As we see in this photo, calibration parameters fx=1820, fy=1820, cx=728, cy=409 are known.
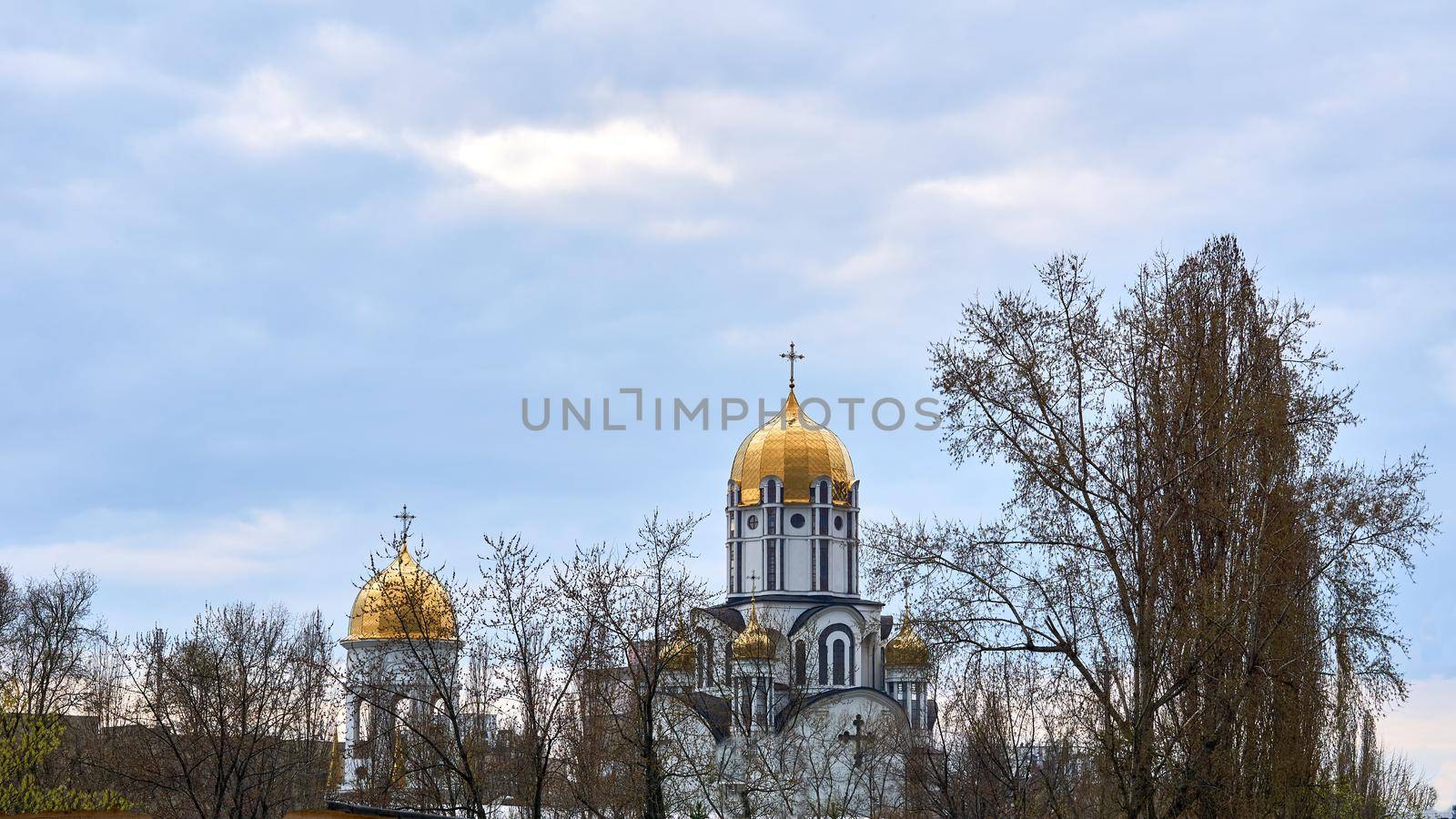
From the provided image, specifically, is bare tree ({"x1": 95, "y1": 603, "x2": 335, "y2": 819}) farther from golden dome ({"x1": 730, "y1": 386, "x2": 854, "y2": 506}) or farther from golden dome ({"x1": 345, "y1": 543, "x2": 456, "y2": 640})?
golden dome ({"x1": 730, "y1": 386, "x2": 854, "y2": 506})

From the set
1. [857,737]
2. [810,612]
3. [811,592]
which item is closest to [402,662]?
[857,737]

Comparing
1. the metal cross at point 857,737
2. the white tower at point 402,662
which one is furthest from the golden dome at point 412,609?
the metal cross at point 857,737

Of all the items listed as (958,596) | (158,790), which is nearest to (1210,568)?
(958,596)

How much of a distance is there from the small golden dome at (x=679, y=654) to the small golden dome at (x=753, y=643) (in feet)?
81.3

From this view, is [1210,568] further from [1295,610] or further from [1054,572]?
[1054,572]

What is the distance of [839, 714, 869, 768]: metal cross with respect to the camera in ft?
175

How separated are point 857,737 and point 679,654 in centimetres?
2895

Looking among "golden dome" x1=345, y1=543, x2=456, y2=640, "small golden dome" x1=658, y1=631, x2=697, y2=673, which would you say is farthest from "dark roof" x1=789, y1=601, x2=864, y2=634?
"small golden dome" x1=658, y1=631, x2=697, y2=673

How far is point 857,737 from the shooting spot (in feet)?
185

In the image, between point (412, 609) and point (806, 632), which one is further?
point (806, 632)

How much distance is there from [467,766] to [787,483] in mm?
47914

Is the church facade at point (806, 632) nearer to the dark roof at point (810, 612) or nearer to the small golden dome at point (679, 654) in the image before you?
the dark roof at point (810, 612)

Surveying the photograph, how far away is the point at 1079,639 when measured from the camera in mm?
21516

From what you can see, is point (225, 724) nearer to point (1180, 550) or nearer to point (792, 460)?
point (1180, 550)
